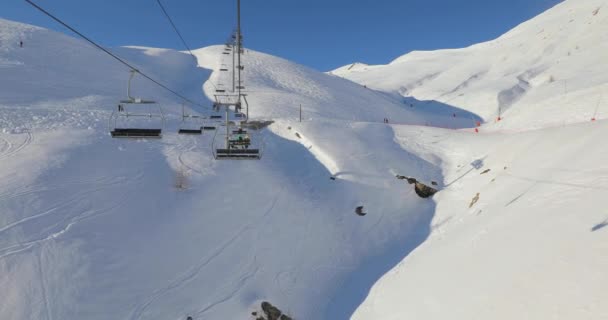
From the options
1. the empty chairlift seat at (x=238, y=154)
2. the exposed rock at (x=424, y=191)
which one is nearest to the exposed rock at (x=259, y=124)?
the exposed rock at (x=424, y=191)

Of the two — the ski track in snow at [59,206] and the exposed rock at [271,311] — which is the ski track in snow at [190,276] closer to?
the exposed rock at [271,311]

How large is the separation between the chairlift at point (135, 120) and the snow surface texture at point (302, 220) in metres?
1.31

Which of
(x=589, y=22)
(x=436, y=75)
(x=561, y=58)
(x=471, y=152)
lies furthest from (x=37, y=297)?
(x=589, y=22)

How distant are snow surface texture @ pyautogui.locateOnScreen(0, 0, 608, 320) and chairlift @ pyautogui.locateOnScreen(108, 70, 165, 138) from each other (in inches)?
51.6

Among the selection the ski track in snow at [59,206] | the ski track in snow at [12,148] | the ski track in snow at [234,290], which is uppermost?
the ski track in snow at [12,148]

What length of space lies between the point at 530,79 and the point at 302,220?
48360 mm

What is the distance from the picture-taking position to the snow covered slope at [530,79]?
22812mm

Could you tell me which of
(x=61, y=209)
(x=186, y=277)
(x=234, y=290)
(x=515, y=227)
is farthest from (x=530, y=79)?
(x=61, y=209)

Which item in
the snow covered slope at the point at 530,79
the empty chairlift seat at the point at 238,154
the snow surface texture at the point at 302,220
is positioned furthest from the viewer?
the snow covered slope at the point at 530,79

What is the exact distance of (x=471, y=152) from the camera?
19.0 metres

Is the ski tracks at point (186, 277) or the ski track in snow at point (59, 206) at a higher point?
the ski track in snow at point (59, 206)

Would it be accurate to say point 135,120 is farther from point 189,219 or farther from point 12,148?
point 189,219

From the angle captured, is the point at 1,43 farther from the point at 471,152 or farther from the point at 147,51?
the point at 471,152

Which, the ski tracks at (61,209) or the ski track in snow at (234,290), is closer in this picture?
the ski tracks at (61,209)
